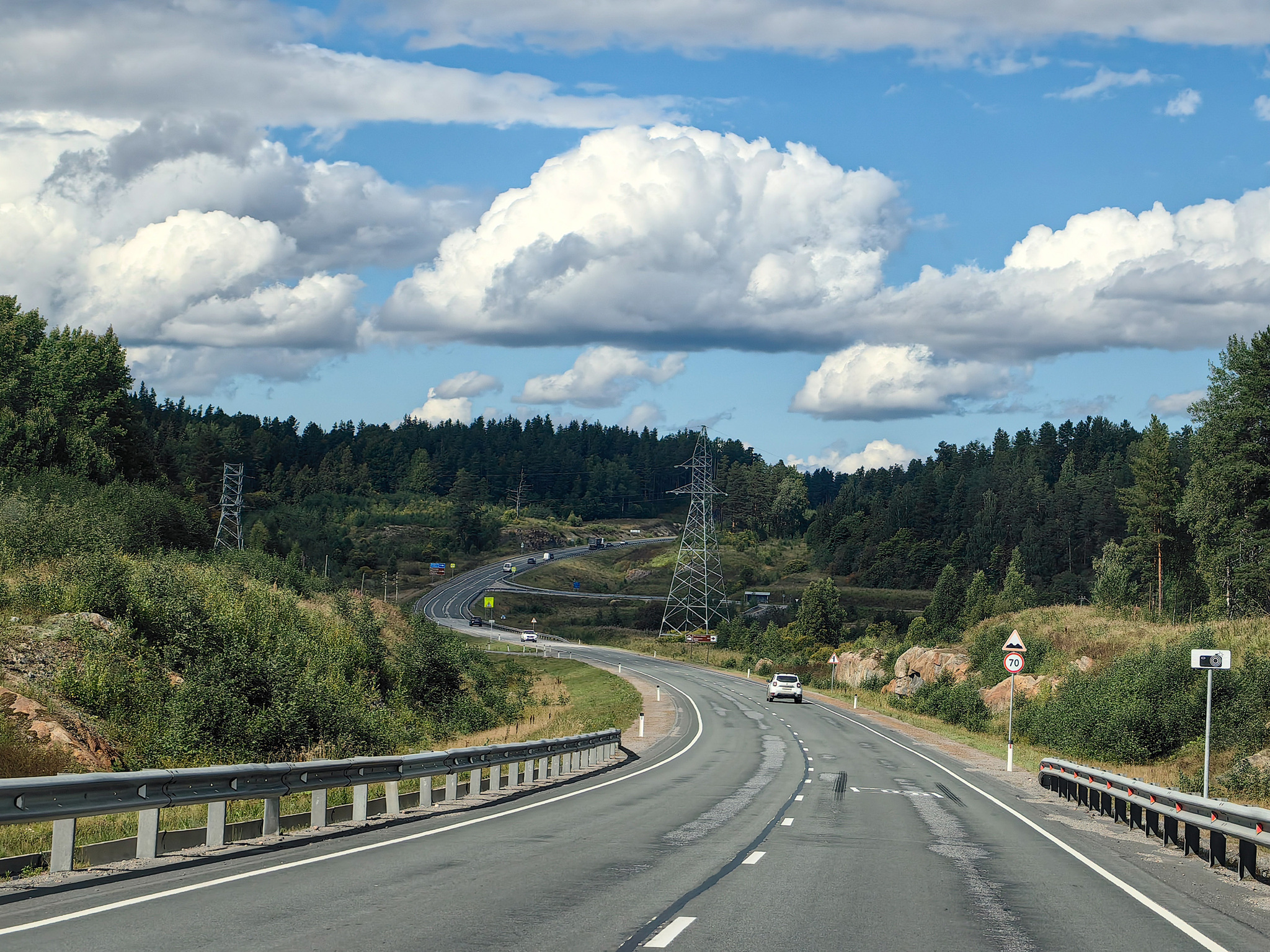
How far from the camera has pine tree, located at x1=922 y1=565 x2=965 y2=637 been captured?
11556 cm

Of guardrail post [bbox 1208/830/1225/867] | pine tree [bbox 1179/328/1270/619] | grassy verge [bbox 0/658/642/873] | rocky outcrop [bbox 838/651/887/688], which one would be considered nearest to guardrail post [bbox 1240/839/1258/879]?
guardrail post [bbox 1208/830/1225/867]

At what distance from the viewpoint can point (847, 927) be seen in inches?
338

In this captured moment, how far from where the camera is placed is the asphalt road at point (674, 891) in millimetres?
7852

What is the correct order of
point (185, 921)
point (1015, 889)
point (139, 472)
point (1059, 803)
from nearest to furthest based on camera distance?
point (185, 921)
point (1015, 889)
point (1059, 803)
point (139, 472)

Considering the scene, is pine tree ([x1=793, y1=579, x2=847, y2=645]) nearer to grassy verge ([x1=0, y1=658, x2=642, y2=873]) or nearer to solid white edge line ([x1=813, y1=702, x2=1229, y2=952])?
grassy verge ([x1=0, y1=658, x2=642, y2=873])

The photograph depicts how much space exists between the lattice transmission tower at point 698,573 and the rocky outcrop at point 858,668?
54.6 feet

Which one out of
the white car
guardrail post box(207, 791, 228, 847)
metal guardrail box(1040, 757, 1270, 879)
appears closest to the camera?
guardrail post box(207, 791, 228, 847)

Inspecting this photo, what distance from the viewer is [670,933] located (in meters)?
8.05

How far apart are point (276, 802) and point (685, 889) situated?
5.34 m

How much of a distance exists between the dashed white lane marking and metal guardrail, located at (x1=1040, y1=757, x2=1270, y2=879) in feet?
22.3

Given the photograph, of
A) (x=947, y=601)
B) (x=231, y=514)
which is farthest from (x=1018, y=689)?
(x=231, y=514)

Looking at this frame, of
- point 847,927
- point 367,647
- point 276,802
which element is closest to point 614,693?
point 367,647

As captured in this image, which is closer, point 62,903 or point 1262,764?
point 62,903

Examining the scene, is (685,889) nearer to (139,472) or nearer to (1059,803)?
(1059,803)
